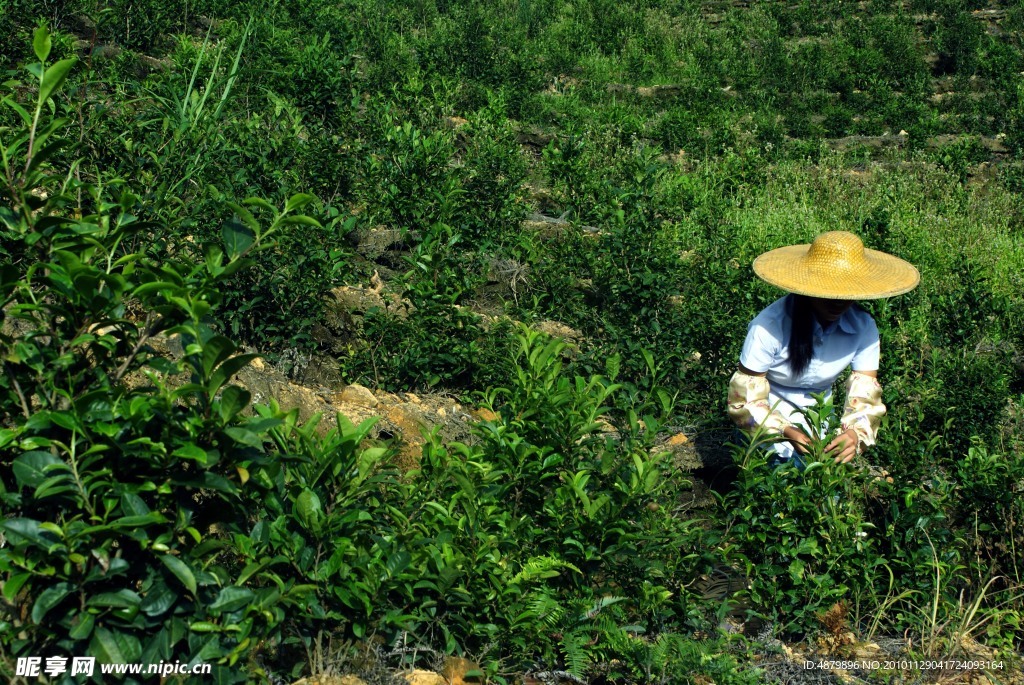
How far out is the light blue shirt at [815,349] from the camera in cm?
411

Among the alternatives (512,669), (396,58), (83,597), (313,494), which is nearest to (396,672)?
(512,669)

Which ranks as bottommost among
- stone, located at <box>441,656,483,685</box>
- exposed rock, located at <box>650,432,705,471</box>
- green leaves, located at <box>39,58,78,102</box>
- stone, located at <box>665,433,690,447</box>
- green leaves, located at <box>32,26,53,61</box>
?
stone, located at <box>665,433,690,447</box>

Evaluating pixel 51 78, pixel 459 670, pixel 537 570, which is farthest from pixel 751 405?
pixel 51 78

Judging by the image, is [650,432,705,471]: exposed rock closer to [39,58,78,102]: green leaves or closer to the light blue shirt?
the light blue shirt

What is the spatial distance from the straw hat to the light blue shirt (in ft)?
0.49

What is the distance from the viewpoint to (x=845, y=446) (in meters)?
3.81

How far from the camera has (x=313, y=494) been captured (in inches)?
105

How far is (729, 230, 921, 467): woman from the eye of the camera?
402 cm

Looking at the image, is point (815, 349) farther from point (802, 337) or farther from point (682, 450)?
point (682, 450)

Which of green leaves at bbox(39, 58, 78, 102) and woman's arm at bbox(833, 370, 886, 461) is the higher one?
green leaves at bbox(39, 58, 78, 102)

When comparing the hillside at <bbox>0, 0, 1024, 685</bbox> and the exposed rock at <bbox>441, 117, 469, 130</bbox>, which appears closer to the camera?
the hillside at <bbox>0, 0, 1024, 685</bbox>

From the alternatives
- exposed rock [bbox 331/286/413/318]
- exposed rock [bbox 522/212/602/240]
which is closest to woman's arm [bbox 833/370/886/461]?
exposed rock [bbox 331/286/413/318]

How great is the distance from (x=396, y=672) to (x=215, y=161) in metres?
3.59

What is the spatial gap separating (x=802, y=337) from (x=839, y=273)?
295 mm
